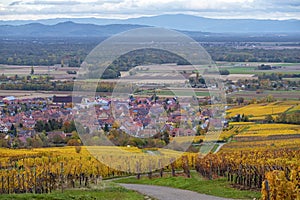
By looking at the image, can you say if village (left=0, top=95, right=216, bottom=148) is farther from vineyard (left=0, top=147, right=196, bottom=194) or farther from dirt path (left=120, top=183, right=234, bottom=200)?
dirt path (left=120, top=183, right=234, bottom=200)

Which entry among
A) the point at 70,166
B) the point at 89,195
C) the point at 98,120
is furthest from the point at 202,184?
the point at 98,120

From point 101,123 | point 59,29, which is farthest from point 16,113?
point 59,29

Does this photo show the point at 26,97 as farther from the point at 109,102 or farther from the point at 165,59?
the point at 109,102

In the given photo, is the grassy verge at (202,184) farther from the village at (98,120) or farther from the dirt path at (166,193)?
the village at (98,120)

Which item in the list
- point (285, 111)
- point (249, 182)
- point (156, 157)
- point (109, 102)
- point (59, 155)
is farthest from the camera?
point (285, 111)

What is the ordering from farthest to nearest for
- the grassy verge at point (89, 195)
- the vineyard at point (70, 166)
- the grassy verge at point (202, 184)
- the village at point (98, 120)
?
the village at point (98, 120) → the vineyard at point (70, 166) → the grassy verge at point (202, 184) → the grassy verge at point (89, 195)

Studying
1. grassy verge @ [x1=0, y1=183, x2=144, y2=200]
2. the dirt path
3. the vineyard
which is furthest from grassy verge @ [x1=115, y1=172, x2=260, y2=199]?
grassy verge @ [x1=0, y1=183, x2=144, y2=200]

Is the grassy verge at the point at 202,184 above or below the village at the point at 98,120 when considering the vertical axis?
below

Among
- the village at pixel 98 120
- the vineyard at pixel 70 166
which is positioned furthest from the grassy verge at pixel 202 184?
the village at pixel 98 120
